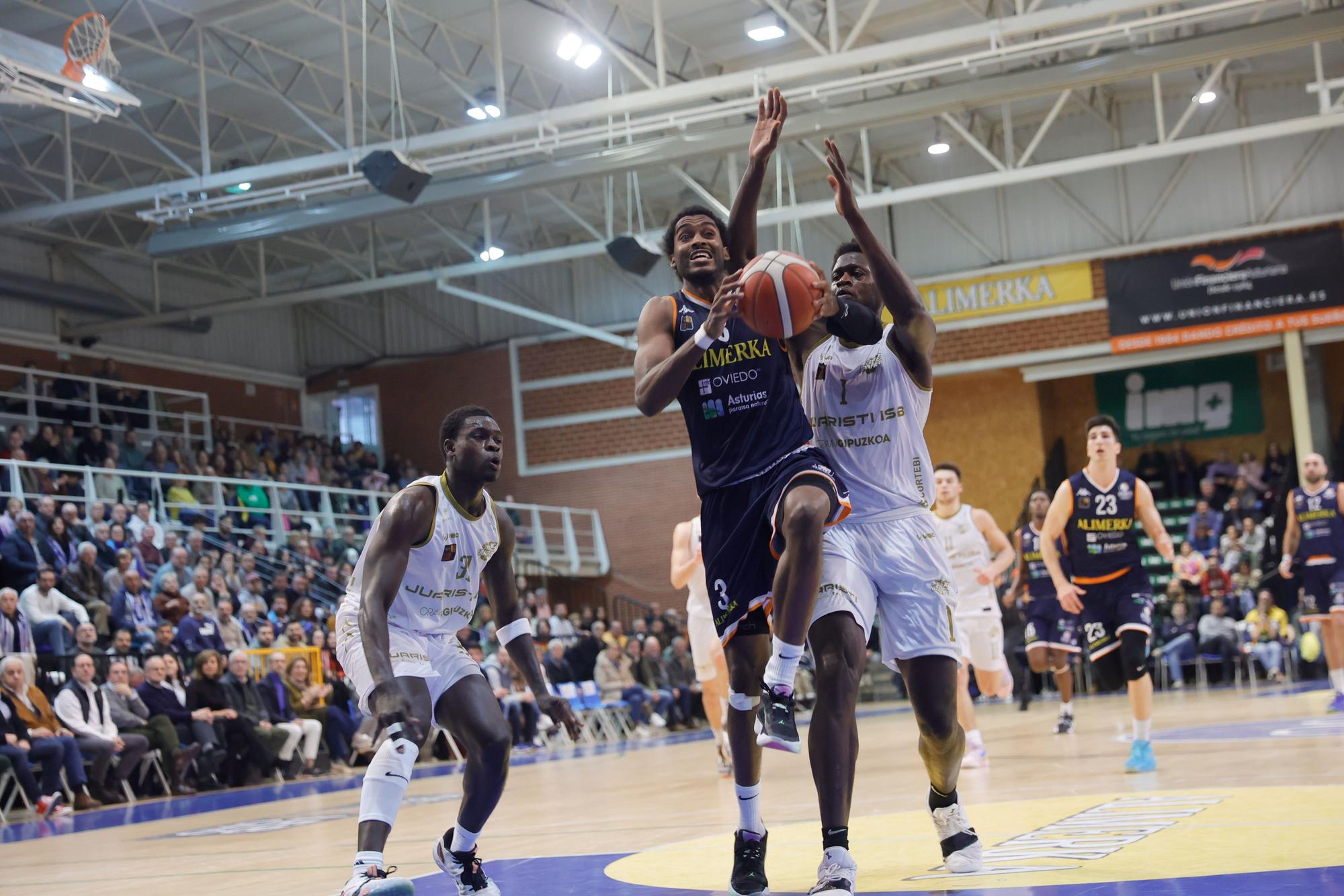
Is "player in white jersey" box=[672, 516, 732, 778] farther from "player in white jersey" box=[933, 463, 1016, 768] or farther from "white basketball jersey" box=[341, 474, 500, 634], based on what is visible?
"white basketball jersey" box=[341, 474, 500, 634]

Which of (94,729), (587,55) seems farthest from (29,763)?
(587,55)

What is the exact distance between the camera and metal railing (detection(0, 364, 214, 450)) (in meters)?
23.6

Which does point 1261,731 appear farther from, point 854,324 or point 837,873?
point 837,873

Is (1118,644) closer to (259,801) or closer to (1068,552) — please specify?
(1068,552)

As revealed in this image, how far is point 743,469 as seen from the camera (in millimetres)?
4512

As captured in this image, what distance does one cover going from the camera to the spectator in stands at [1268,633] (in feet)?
66.9

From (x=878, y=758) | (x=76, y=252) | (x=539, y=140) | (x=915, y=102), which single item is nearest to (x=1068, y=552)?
(x=878, y=758)

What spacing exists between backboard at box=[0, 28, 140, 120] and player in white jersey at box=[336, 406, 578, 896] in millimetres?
10599

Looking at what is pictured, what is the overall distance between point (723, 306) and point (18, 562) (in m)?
12.3

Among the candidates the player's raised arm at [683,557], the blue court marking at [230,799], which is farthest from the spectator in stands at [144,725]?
the player's raised arm at [683,557]

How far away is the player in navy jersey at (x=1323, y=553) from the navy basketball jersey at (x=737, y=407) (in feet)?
28.5

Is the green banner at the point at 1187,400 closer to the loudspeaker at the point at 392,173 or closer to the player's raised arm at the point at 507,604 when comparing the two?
the loudspeaker at the point at 392,173

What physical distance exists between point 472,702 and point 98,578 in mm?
11849

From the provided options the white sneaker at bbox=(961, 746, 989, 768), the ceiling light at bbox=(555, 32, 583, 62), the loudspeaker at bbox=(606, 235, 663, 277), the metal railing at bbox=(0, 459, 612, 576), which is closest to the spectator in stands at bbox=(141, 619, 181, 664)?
the metal railing at bbox=(0, 459, 612, 576)
